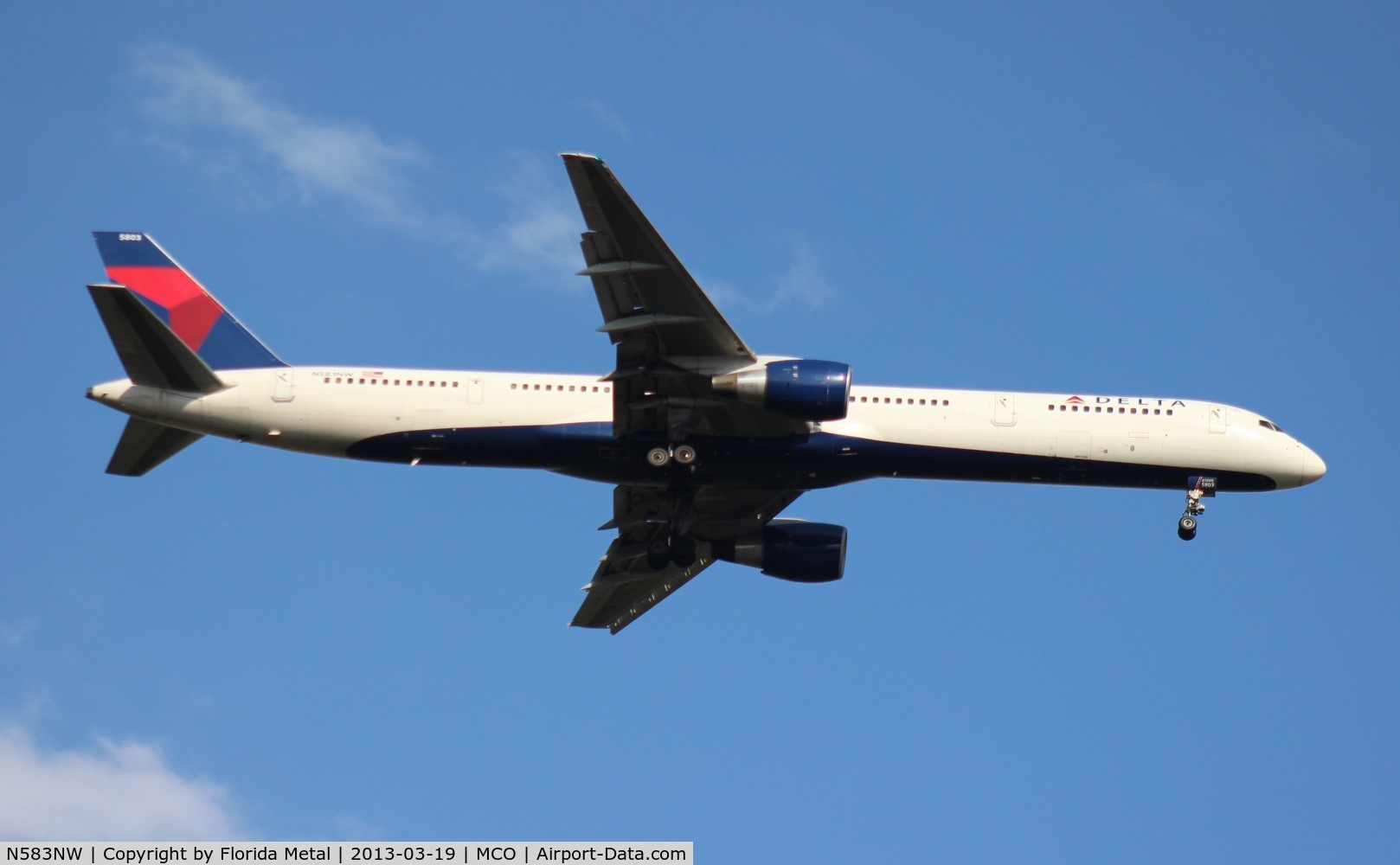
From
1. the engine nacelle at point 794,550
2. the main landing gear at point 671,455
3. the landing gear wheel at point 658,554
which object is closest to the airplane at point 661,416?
the main landing gear at point 671,455

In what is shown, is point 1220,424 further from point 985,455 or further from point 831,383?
point 831,383

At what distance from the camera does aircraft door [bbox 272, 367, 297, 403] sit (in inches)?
1673

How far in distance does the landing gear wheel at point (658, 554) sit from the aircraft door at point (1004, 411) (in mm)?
9941

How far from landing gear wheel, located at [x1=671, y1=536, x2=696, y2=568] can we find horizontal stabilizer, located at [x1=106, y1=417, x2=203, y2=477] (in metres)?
13.3

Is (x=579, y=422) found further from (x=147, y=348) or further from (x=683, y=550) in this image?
(x=147, y=348)

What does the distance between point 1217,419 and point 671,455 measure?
49.4 ft

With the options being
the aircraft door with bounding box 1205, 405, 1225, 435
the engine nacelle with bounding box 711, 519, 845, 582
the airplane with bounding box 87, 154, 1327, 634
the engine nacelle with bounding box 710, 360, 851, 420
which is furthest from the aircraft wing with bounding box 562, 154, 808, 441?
the aircraft door with bounding box 1205, 405, 1225, 435

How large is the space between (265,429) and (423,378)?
14.0 feet

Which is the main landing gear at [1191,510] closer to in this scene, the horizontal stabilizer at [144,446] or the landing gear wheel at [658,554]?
the landing gear wheel at [658,554]

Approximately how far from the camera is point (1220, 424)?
44.4m

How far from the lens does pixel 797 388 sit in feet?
132

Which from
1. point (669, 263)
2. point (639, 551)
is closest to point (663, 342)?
point (669, 263)

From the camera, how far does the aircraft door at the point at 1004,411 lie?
43.4 m
